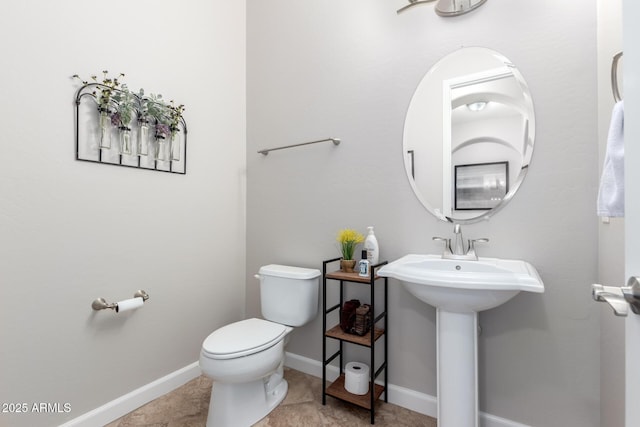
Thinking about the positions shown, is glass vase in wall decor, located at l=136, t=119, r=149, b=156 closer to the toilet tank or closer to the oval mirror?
the toilet tank

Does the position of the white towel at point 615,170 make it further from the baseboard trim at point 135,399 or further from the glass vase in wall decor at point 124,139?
the baseboard trim at point 135,399

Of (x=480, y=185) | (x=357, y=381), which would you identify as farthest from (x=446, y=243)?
(x=357, y=381)

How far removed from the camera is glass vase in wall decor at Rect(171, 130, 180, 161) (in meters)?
1.84

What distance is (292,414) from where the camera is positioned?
163 cm

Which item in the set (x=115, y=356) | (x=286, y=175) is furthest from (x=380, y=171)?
(x=115, y=356)

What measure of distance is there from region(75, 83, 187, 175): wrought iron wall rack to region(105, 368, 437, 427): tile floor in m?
1.36


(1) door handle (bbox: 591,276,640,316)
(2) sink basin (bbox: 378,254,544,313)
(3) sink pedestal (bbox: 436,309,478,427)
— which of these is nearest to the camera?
(1) door handle (bbox: 591,276,640,316)

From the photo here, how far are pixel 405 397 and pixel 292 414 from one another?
2.08ft

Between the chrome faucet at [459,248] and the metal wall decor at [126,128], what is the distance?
1.64 m

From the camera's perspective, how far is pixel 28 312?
1.32m

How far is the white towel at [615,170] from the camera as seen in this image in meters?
0.66

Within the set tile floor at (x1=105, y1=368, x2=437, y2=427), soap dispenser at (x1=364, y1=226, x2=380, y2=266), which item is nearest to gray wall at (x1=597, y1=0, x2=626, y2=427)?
tile floor at (x1=105, y1=368, x2=437, y2=427)

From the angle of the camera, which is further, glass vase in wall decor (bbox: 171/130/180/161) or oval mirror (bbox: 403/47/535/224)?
glass vase in wall decor (bbox: 171/130/180/161)

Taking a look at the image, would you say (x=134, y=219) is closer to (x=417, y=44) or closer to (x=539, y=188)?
(x=417, y=44)
